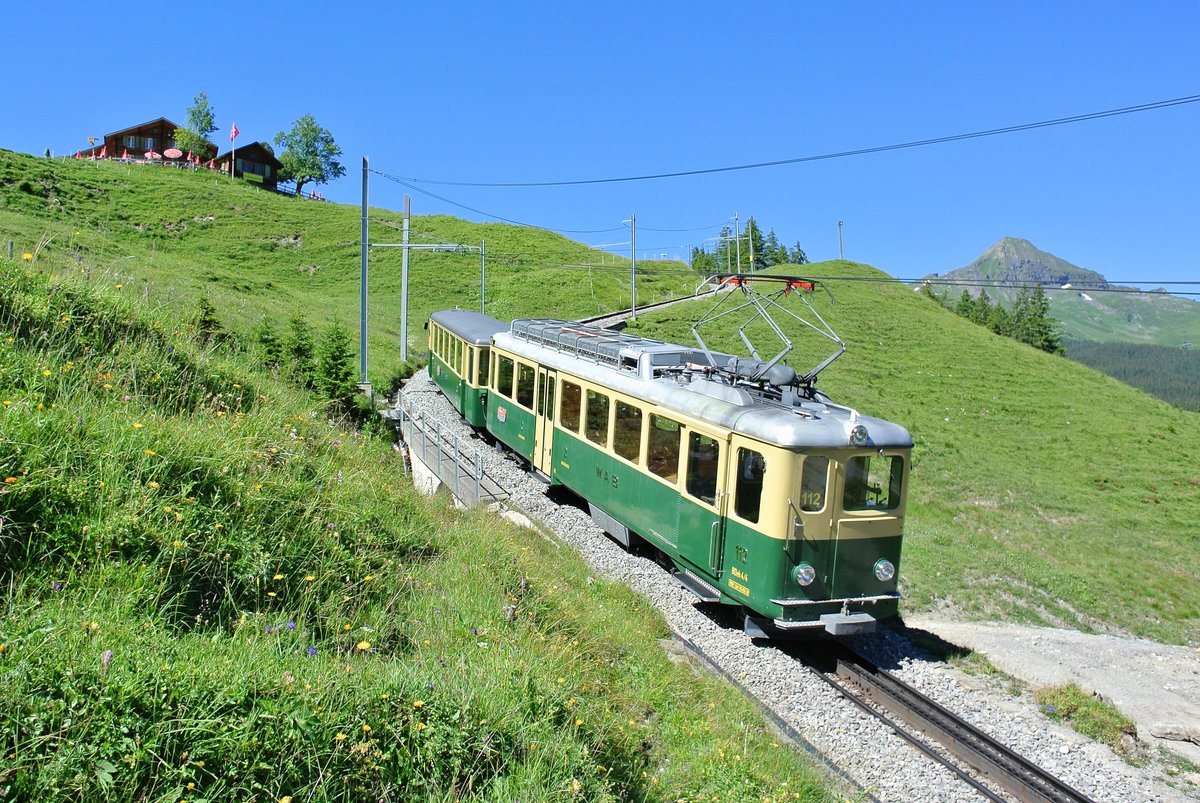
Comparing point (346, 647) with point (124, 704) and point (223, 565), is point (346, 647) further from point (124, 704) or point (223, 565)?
point (124, 704)

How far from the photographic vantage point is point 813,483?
9609 millimetres

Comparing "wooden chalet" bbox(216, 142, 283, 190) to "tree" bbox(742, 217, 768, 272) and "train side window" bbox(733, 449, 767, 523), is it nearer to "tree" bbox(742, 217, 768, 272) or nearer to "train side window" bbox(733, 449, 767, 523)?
"tree" bbox(742, 217, 768, 272)

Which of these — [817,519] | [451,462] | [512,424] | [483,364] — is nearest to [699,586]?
[817,519]

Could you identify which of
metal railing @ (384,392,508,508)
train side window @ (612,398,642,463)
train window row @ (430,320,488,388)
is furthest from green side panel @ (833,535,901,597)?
train window row @ (430,320,488,388)

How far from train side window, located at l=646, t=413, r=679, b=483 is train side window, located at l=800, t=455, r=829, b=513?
2.15m

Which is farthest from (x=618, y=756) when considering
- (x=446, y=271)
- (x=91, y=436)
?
(x=446, y=271)

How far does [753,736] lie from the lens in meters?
7.14

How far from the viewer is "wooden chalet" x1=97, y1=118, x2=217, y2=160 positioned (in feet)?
298

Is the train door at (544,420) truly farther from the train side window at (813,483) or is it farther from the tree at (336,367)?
the train side window at (813,483)

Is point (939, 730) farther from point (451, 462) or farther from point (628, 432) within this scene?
point (451, 462)

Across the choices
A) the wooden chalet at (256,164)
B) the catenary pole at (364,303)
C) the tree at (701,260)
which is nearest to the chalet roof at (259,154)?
the wooden chalet at (256,164)

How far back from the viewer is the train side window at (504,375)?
18.5m

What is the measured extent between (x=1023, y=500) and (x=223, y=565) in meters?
25.7

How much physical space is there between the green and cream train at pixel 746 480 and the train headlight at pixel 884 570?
0.02m
